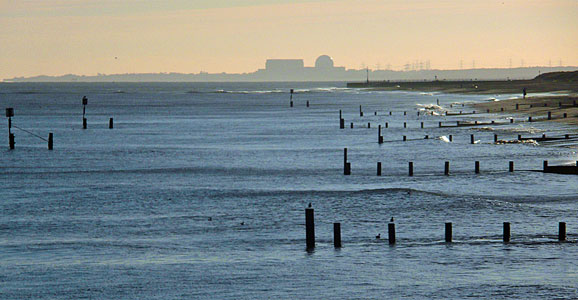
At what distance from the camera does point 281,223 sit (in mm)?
37188

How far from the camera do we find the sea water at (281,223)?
86.9 feet

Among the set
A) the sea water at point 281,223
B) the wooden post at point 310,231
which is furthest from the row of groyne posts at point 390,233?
the sea water at point 281,223

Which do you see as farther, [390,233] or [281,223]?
[281,223]

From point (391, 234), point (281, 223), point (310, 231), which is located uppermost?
point (310, 231)

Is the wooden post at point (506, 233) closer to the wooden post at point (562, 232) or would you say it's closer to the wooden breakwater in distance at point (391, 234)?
the wooden breakwater in distance at point (391, 234)

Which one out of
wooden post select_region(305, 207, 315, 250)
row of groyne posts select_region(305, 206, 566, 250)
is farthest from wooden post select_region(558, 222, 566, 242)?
wooden post select_region(305, 207, 315, 250)

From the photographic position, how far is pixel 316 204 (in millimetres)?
42500

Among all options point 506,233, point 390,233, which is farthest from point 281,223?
point 506,233

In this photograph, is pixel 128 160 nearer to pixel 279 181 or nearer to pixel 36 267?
pixel 279 181

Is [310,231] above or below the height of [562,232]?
above

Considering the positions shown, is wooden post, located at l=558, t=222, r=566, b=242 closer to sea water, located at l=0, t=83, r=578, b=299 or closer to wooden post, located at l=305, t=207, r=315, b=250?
sea water, located at l=0, t=83, r=578, b=299

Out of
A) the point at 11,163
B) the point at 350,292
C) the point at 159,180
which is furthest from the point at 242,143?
the point at 350,292

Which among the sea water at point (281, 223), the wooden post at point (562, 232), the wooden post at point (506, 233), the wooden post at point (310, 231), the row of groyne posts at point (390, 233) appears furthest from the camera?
the wooden post at point (506, 233)

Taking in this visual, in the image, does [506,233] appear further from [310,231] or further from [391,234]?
[310,231]
